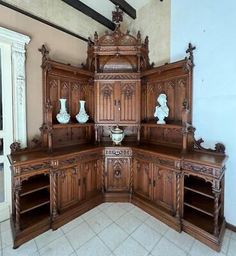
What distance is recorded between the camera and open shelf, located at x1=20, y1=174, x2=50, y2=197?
7.02 feet

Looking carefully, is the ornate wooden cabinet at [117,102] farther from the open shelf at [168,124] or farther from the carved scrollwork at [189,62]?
the carved scrollwork at [189,62]

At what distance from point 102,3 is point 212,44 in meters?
2.00

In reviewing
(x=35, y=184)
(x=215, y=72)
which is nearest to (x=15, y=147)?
(x=35, y=184)

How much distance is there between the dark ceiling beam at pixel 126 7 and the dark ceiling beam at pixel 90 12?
412 mm

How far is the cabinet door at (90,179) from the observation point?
2.66 metres

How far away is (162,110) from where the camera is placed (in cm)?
275

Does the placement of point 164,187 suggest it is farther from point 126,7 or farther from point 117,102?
point 126,7

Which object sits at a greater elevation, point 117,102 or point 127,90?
point 127,90

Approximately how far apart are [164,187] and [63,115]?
1.80 metres

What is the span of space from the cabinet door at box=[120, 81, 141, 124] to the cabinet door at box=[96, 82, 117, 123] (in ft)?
0.34

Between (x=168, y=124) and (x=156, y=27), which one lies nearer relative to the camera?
(x=168, y=124)

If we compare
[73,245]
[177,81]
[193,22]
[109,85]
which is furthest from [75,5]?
[73,245]

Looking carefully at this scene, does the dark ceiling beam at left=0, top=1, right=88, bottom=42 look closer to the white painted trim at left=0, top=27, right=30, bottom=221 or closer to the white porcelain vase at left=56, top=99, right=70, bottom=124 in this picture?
the white painted trim at left=0, top=27, right=30, bottom=221

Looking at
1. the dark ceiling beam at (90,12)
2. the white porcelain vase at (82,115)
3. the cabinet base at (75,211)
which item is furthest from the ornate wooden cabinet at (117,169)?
the dark ceiling beam at (90,12)
